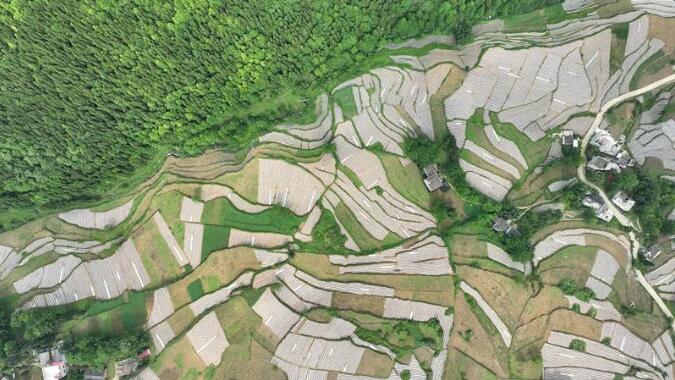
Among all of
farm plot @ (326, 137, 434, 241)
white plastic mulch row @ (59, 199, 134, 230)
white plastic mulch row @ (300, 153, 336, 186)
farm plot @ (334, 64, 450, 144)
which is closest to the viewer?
farm plot @ (326, 137, 434, 241)

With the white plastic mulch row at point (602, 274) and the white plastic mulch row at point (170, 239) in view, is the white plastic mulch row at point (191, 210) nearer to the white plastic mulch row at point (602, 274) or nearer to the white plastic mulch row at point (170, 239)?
the white plastic mulch row at point (170, 239)

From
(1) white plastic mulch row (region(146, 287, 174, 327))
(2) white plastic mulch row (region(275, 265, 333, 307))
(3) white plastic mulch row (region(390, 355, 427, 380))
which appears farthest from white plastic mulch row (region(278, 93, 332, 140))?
(3) white plastic mulch row (region(390, 355, 427, 380))

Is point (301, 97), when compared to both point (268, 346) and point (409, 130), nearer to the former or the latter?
point (409, 130)

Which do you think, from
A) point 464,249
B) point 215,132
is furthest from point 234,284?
point 464,249

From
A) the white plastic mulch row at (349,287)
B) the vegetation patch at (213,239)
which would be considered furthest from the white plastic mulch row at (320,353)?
the vegetation patch at (213,239)

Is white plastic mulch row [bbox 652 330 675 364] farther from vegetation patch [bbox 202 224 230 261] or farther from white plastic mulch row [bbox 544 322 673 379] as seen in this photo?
vegetation patch [bbox 202 224 230 261]

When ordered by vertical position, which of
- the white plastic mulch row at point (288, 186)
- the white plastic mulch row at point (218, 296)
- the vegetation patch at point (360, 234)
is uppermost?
the white plastic mulch row at point (288, 186)

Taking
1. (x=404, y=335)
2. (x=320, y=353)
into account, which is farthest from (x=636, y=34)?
(x=320, y=353)
